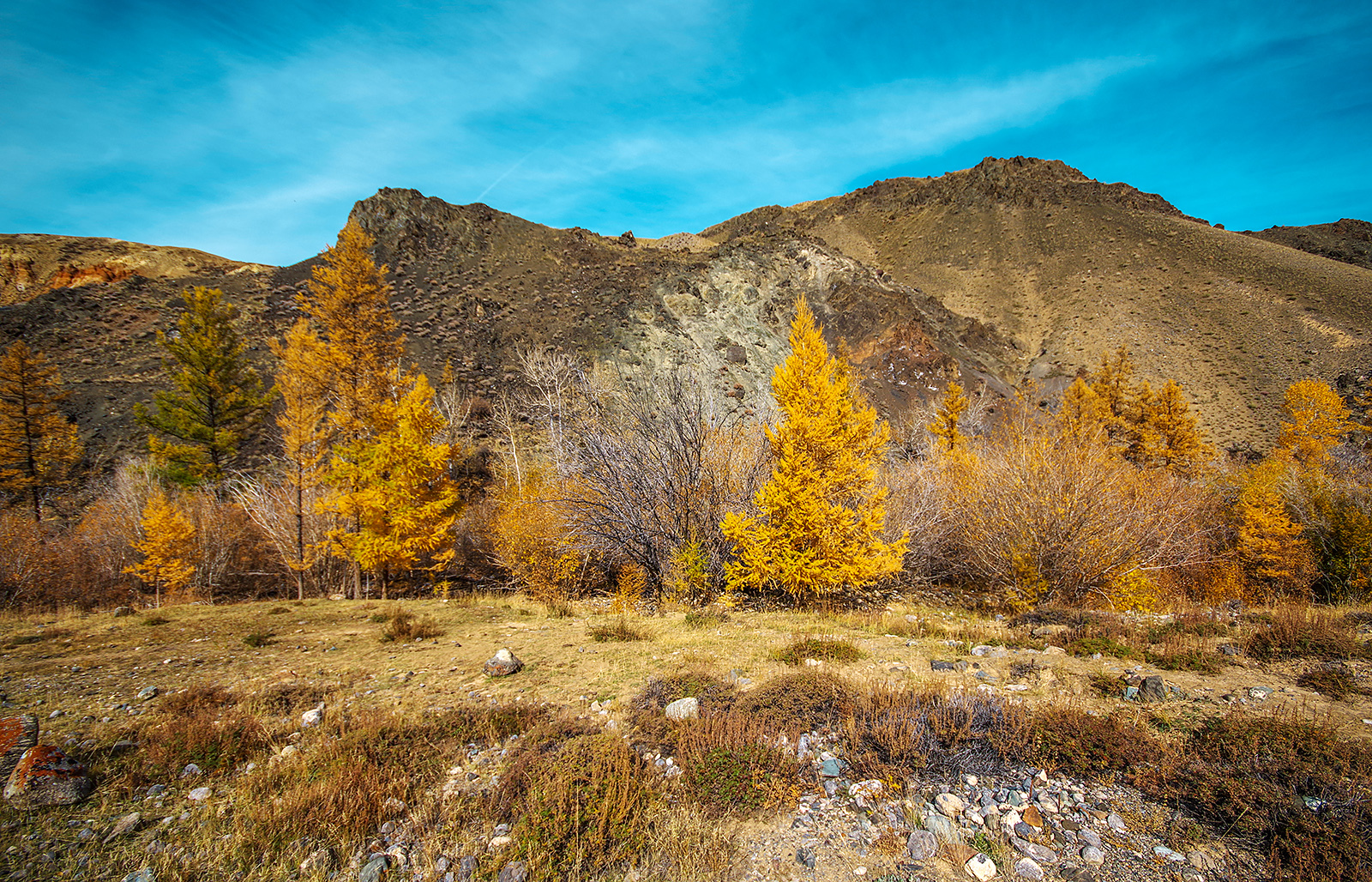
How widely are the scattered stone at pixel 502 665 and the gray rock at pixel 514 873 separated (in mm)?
4489

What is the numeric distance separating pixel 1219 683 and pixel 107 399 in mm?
53054

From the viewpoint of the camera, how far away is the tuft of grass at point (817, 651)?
8320 mm

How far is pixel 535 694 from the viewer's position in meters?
7.37

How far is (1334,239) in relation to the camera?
89.4m

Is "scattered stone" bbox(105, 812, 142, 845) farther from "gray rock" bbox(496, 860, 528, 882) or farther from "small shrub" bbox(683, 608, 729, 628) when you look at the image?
"small shrub" bbox(683, 608, 729, 628)

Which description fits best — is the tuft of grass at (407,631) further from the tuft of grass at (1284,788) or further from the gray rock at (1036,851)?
the tuft of grass at (1284,788)

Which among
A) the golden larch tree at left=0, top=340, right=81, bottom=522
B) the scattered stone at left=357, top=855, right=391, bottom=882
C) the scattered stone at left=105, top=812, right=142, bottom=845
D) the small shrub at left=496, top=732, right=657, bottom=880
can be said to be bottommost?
the small shrub at left=496, top=732, right=657, bottom=880

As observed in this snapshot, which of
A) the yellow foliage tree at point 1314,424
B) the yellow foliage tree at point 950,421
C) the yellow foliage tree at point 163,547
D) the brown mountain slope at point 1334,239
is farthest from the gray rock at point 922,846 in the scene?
the brown mountain slope at point 1334,239

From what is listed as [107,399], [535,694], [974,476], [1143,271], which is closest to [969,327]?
[1143,271]

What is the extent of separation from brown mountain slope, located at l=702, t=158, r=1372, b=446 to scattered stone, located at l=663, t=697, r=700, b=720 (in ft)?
193

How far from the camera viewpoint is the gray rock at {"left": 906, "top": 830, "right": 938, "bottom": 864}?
4051 millimetres

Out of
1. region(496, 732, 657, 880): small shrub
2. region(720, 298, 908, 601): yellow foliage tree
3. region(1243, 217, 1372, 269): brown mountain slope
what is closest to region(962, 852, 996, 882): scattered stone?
region(496, 732, 657, 880): small shrub

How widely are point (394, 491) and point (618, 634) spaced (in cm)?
974

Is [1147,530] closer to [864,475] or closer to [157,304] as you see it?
[864,475]
